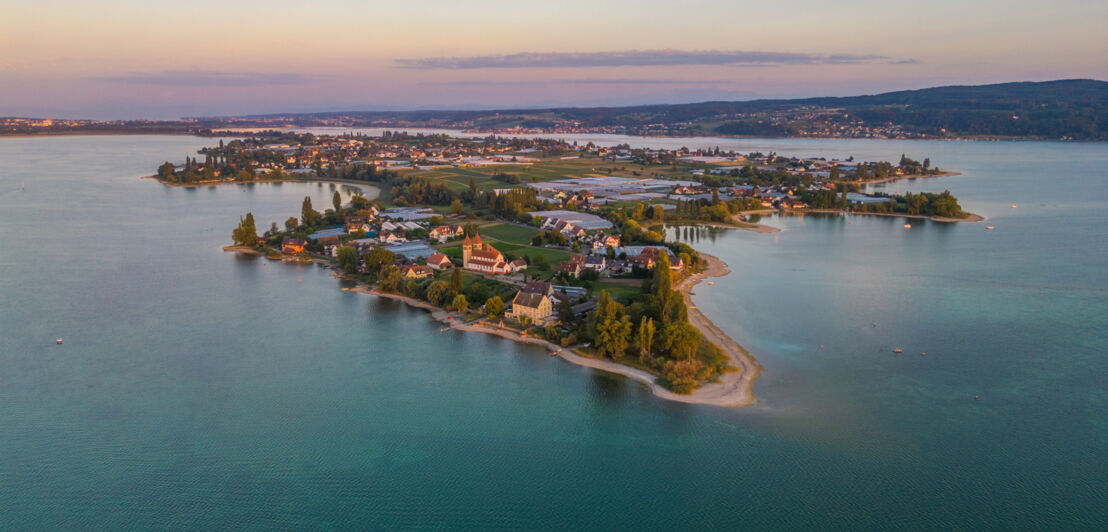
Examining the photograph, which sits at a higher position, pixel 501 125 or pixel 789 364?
pixel 501 125

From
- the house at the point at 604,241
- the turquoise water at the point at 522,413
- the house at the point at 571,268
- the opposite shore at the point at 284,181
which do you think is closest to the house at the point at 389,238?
the turquoise water at the point at 522,413

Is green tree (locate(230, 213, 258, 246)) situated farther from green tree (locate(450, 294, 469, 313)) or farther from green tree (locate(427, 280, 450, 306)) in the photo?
green tree (locate(450, 294, 469, 313))

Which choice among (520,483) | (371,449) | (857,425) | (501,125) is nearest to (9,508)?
(371,449)

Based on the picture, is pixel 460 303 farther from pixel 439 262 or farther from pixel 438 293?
pixel 439 262

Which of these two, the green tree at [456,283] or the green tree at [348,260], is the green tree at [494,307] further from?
the green tree at [348,260]

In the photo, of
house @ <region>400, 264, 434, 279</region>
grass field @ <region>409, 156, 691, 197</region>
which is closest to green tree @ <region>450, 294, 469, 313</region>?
house @ <region>400, 264, 434, 279</region>

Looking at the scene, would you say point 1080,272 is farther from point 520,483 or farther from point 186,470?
point 186,470
